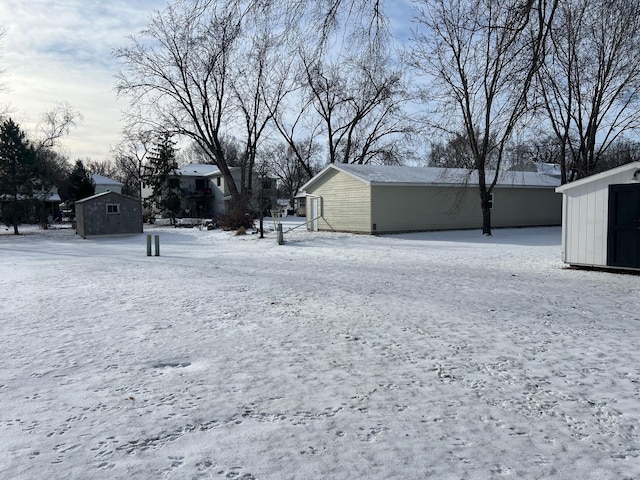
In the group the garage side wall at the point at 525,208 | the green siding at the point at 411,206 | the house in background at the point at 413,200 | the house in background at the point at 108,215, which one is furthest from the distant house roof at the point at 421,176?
the house in background at the point at 108,215

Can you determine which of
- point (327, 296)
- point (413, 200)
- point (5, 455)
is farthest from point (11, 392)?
point (413, 200)

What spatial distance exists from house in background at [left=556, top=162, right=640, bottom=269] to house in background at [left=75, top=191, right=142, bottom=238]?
22.5 metres

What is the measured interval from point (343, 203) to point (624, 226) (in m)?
15.6

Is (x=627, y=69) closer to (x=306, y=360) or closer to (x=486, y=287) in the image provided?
(x=486, y=287)

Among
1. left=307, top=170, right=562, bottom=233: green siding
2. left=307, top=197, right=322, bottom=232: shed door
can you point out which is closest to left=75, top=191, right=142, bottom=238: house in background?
Result: left=307, top=197, right=322, bottom=232: shed door

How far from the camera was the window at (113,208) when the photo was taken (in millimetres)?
25812

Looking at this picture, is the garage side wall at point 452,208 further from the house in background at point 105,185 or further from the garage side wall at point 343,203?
the house in background at point 105,185

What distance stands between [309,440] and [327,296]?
199 inches

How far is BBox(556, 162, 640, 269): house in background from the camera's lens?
1033 cm

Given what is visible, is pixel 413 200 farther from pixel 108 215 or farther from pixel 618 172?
pixel 108 215

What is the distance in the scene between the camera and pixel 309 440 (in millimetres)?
3215

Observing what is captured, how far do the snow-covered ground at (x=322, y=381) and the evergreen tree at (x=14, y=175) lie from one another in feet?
82.9

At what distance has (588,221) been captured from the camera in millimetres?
11086

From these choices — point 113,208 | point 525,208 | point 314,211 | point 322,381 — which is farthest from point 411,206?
point 322,381
